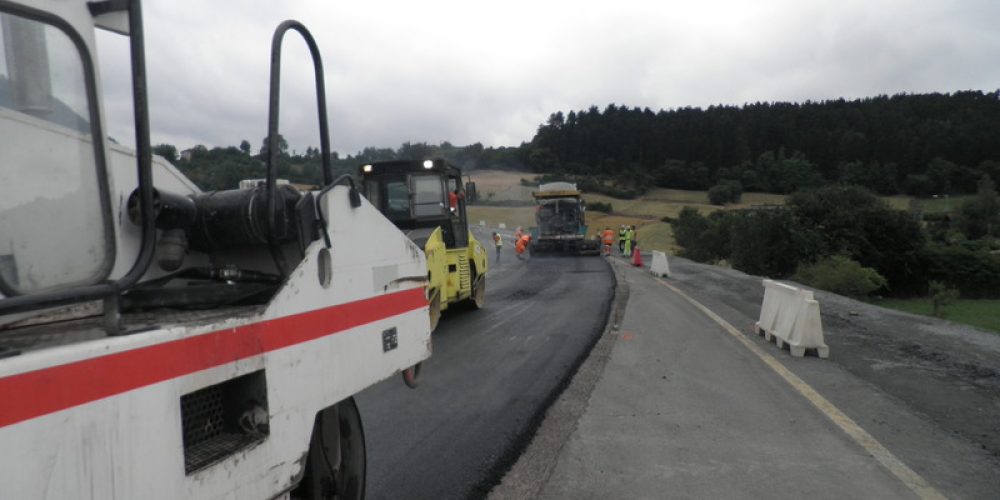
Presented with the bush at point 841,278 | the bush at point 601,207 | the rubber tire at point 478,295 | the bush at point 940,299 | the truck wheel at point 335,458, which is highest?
the bush at point 601,207

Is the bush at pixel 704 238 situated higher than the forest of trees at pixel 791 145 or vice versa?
the forest of trees at pixel 791 145

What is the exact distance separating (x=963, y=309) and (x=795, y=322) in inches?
1424

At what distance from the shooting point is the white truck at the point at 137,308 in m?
1.63

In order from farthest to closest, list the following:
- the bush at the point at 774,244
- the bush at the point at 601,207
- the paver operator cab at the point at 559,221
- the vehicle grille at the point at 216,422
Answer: the bush at the point at 601,207 → the bush at the point at 774,244 → the paver operator cab at the point at 559,221 → the vehicle grille at the point at 216,422

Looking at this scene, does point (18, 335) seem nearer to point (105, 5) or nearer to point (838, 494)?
point (105, 5)

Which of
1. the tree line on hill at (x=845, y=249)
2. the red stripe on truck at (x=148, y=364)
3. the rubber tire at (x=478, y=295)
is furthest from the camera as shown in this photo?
the tree line on hill at (x=845, y=249)

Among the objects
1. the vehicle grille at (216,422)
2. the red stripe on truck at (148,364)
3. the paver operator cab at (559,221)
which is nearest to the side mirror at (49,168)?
the red stripe on truck at (148,364)

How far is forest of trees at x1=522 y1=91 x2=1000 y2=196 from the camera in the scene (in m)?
94.9

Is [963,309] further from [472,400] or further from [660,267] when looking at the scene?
[472,400]

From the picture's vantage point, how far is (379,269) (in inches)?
128

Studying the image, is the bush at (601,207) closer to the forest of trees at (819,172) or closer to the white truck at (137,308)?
the forest of trees at (819,172)

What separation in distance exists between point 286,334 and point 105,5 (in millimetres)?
1216

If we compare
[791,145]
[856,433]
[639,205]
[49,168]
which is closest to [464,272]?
[856,433]

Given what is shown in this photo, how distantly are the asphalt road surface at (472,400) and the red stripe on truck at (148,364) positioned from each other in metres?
2.06
